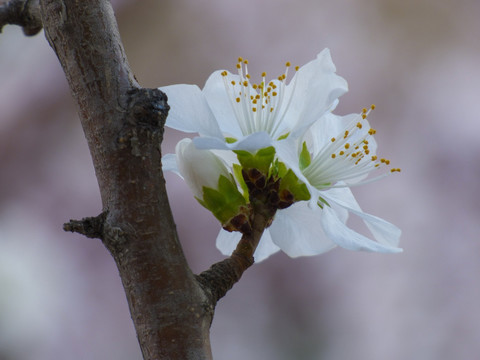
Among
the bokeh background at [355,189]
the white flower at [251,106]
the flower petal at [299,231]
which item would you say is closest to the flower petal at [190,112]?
the white flower at [251,106]

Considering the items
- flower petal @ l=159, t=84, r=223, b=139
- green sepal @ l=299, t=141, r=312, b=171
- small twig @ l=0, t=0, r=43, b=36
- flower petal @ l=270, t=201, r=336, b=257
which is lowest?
flower petal @ l=270, t=201, r=336, b=257

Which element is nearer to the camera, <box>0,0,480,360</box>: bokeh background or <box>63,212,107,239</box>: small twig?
<box>63,212,107,239</box>: small twig

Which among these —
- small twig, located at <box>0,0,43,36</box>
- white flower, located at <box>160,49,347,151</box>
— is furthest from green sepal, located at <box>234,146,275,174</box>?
small twig, located at <box>0,0,43,36</box>

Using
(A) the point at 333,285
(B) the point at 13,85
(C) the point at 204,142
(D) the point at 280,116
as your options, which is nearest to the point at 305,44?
(A) the point at 333,285

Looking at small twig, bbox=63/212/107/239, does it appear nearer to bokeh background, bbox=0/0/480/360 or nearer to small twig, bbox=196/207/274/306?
small twig, bbox=196/207/274/306

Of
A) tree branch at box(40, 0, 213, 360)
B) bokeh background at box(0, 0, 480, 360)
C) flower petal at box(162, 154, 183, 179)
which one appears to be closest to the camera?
tree branch at box(40, 0, 213, 360)

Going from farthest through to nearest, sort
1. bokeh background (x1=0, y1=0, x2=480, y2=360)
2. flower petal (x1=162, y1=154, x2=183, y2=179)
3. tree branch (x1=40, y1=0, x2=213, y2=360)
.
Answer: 1. bokeh background (x1=0, y1=0, x2=480, y2=360)
2. flower petal (x1=162, y1=154, x2=183, y2=179)
3. tree branch (x1=40, y1=0, x2=213, y2=360)
